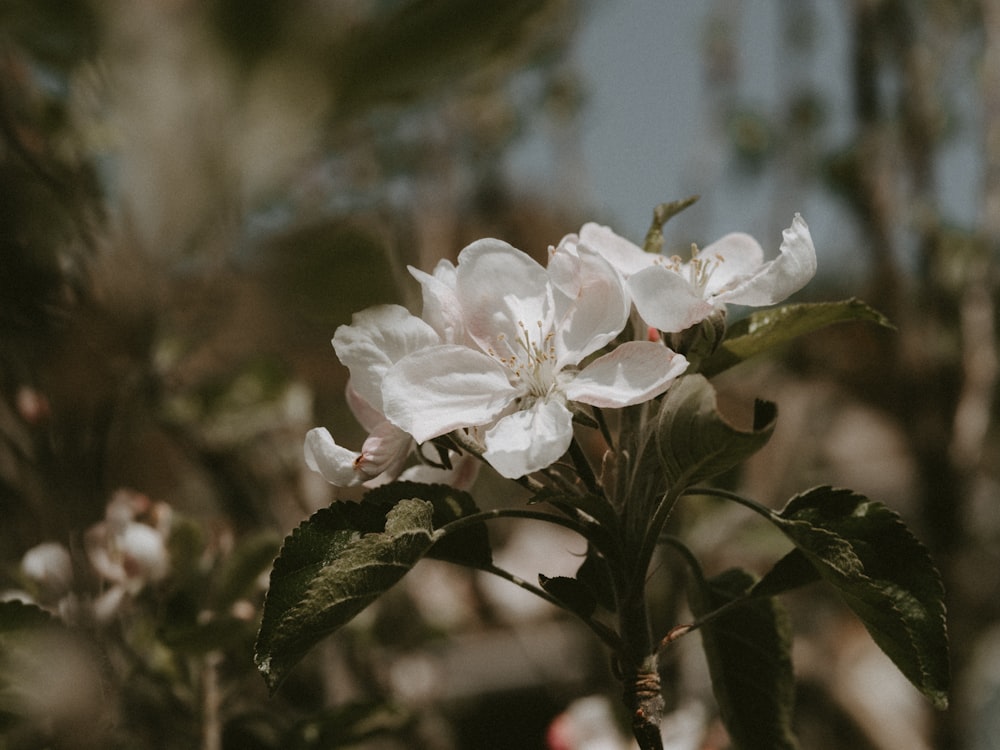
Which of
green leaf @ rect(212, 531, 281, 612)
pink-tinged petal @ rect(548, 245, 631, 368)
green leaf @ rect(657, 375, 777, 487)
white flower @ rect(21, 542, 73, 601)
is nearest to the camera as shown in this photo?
green leaf @ rect(657, 375, 777, 487)

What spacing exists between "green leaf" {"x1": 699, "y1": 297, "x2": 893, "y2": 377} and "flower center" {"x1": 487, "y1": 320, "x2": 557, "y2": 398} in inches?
3.8

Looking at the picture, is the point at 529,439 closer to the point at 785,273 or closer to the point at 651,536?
the point at 651,536

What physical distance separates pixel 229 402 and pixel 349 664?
0.44 meters

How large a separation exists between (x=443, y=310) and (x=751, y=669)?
1.06 feet

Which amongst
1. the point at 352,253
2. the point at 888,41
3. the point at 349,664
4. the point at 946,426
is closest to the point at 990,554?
the point at 946,426

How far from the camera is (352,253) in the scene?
105cm

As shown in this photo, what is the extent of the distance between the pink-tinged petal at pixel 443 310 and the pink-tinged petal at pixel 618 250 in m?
0.10

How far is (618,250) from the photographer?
586 millimetres

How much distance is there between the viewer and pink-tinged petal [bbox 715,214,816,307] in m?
0.53

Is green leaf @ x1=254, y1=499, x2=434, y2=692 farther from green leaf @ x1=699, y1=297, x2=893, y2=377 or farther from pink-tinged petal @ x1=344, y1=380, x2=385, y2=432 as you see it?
green leaf @ x1=699, y1=297, x2=893, y2=377

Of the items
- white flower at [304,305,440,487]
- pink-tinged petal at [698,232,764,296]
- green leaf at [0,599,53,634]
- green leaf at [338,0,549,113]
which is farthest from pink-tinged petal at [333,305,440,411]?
green leaf at [338,0,549,113]

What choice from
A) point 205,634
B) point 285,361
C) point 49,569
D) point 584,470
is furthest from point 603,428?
point 285,361

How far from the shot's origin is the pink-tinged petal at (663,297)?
486mm

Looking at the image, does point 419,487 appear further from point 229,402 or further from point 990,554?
point 990,554
